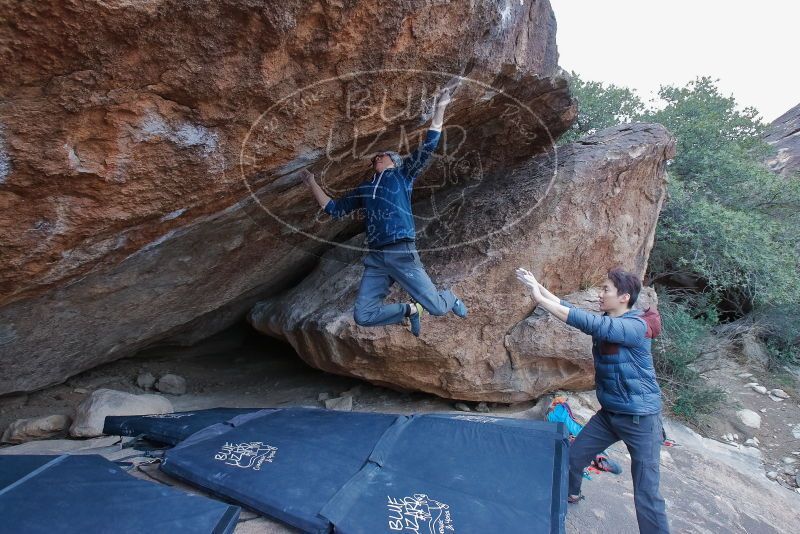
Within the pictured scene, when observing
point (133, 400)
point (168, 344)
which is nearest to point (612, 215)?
point (133, 400)

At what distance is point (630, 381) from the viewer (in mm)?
2207

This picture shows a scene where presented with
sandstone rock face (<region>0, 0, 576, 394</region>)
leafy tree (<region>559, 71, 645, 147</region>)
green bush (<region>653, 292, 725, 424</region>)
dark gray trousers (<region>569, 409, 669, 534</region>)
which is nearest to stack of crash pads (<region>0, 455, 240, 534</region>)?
sandstone rock face (<region>0, 0, 576, 394</region>)

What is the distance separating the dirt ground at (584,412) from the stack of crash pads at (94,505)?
0.24 meters

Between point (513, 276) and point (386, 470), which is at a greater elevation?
point (513, 276)

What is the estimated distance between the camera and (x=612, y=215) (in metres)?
4.00

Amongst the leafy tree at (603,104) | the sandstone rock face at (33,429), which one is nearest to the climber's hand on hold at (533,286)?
the sandstone rock face at (33,429)

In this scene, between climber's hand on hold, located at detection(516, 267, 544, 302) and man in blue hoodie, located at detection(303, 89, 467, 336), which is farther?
man in blue hoodie, located at detection(303, 89, 467, 336)

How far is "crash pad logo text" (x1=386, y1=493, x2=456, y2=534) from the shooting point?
6.62 feet

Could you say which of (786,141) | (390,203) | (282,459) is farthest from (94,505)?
(786,141)

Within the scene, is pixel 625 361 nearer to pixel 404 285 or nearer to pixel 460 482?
pixel 460 482

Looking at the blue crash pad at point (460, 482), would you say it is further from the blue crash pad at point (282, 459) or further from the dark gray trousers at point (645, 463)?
the dark gray trousers at point (645, 463)

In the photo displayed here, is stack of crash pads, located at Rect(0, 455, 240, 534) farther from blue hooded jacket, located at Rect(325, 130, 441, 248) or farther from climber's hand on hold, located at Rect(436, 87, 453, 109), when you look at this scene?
climber's hand on hold, located at Rect(436, 87, 453, 109)

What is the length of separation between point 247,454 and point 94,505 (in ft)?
2.45

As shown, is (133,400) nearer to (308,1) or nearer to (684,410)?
(308,1)
